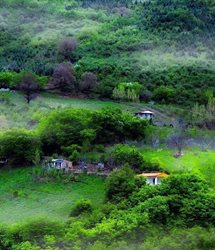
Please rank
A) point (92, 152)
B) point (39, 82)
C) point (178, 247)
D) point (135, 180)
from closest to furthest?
point (178, 247), point (135, 180), point (92, 152), point (39, 82)

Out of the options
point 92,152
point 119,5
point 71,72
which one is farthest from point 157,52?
point 92,152

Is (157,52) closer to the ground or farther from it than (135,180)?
farther from it

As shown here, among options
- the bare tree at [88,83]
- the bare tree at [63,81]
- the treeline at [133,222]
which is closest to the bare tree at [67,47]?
the bare tree at [63,81]

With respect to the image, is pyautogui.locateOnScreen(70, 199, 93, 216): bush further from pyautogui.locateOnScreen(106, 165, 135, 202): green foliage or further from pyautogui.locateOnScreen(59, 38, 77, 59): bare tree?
pyautogui.locateOnScreen(59, 38, 77, 59): bare tree

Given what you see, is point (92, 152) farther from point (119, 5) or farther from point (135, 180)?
point (119, 5)

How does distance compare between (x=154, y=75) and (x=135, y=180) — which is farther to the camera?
(x=154, y=75)

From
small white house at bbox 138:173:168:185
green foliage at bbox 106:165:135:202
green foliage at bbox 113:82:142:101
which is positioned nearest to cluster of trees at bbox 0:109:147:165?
green foliage at bbox 106:165:135:202

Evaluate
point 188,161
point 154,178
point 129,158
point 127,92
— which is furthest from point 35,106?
point 154,178

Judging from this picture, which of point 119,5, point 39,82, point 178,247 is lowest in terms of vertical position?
point 178,247
